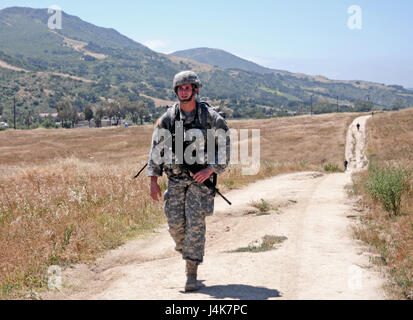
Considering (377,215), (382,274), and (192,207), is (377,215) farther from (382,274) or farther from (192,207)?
(192,207)

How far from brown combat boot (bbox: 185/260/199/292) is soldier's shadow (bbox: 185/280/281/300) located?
8 cm

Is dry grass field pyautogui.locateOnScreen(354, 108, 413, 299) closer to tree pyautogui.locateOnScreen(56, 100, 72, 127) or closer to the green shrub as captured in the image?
the green shrub

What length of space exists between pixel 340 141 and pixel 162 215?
178 ft

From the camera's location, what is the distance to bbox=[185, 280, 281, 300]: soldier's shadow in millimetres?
5062

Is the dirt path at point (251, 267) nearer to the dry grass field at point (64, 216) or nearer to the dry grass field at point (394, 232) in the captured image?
the dry grass field at point (394, 232)

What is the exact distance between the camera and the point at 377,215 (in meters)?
9.89

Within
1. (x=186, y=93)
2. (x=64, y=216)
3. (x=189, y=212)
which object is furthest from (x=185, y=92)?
(x=64, y=216)

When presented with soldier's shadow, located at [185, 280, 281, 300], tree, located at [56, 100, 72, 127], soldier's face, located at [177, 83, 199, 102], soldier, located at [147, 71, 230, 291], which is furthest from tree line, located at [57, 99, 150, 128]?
soldier's shadow, located at [185, 280, 281, 300]

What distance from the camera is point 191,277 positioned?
17.9 feet

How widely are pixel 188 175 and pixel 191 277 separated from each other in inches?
48.2

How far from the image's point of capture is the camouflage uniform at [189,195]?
553 centimetres

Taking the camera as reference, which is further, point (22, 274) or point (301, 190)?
point (301, 190)
